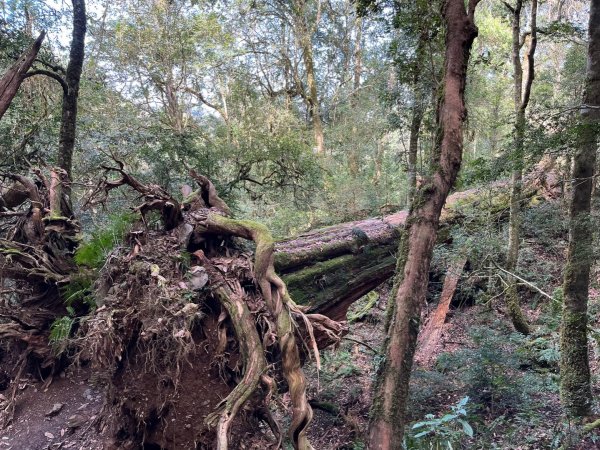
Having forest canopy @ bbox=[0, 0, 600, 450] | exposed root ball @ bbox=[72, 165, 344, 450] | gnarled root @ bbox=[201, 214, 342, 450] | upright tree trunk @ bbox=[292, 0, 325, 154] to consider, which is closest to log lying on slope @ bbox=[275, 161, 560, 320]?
forest canopy @ bbox=[0, 0, 600, 450]

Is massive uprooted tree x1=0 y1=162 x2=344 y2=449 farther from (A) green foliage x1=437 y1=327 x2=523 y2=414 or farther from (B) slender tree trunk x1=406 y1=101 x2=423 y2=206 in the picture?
(B) slender tree trunk x1=406 y1=101 x2=423 y2=206

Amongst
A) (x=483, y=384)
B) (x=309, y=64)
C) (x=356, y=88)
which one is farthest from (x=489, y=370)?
(x=356, y=88)

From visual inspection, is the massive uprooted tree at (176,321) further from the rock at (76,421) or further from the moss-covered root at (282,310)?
the rock at (76,421)

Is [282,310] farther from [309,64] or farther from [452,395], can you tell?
[309,64]

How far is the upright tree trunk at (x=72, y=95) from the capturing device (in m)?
7.11

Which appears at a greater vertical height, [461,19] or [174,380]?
[461,19]

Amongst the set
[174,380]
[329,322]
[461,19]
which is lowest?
[174,380]

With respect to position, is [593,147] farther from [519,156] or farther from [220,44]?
[220,44]

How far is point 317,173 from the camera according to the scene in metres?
9.88

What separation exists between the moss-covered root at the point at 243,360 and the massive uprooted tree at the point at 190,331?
10 mm

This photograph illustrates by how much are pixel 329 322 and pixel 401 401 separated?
106 cm

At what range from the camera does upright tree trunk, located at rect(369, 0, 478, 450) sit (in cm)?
351

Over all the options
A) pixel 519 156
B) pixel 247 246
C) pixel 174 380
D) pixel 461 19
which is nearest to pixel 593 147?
pixel 519 156

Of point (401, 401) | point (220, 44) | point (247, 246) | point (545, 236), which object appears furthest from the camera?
point (220, 44)
